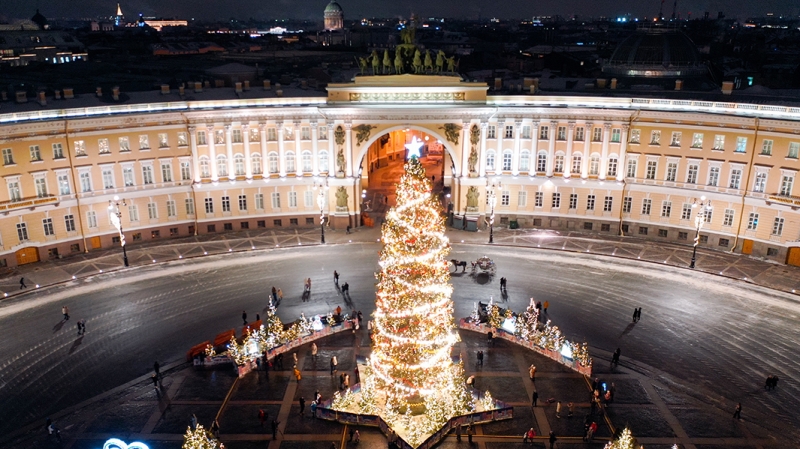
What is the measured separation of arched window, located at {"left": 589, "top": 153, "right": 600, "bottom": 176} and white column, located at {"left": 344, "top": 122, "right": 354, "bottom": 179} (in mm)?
24365

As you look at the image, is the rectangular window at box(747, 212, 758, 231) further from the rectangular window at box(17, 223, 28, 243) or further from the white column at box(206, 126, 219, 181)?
the rectangular window at box(17, 223, 28, 243)

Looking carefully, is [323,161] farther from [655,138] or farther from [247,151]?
[655,138]

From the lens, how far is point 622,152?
215 feet

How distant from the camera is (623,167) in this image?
216ft

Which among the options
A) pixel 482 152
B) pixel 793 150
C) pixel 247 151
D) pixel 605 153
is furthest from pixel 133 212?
pixel 793 150

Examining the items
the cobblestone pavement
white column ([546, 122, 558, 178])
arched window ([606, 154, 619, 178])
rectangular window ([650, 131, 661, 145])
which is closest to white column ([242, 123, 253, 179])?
the cobblestone pavement

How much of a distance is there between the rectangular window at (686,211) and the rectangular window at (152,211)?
2019 inches

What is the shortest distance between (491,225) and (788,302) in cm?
2576

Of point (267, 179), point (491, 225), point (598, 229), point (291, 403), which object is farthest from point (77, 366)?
point (598, 229)

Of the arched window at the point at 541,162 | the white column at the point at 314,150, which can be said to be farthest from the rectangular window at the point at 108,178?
the arched window at the point at 541,162

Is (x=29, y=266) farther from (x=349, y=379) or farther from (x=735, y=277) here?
(x=735, y=277)

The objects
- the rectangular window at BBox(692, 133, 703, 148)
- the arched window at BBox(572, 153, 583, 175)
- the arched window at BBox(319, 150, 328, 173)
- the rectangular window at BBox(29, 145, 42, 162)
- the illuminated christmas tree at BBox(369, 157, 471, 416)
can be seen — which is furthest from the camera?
the arched window at BBox(319, 150, 328, 173)

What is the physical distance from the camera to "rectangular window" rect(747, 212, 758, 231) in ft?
197

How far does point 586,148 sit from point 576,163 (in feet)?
6.19
